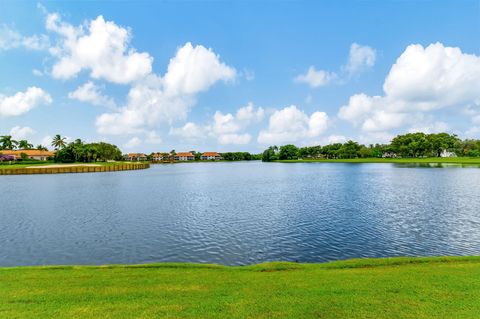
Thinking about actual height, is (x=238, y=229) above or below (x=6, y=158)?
below

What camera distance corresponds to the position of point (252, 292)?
929cm

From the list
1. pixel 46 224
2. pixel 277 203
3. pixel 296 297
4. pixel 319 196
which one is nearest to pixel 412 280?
pixel 296 297

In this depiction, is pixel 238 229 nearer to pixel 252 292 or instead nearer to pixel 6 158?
pixel 252 292

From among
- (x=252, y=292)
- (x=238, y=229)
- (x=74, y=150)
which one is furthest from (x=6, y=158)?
(x=252, y=292)

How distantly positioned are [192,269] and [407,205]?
30.1m

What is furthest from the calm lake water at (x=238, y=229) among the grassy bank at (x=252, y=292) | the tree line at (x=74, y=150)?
the tree line at (x=74, y=150)

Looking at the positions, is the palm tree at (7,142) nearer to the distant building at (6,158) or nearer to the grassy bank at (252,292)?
the distant building at (6,158)

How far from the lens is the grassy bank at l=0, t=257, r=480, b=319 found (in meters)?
7.88

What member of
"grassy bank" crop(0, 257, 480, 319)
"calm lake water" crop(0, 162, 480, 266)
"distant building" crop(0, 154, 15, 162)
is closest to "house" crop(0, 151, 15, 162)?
"distant building" crop(0, 154, 15, 162)

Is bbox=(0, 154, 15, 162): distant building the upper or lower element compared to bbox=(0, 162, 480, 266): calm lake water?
upper

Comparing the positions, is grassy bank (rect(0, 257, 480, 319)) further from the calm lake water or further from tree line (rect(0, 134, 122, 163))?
tree line (rect(0, 134, 122, 163))

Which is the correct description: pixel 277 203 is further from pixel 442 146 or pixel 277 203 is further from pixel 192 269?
pixel 442 146

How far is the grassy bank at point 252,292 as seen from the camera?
25.8ft

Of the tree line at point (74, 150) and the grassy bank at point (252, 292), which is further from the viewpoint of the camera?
the tree line at point (74, 150)
